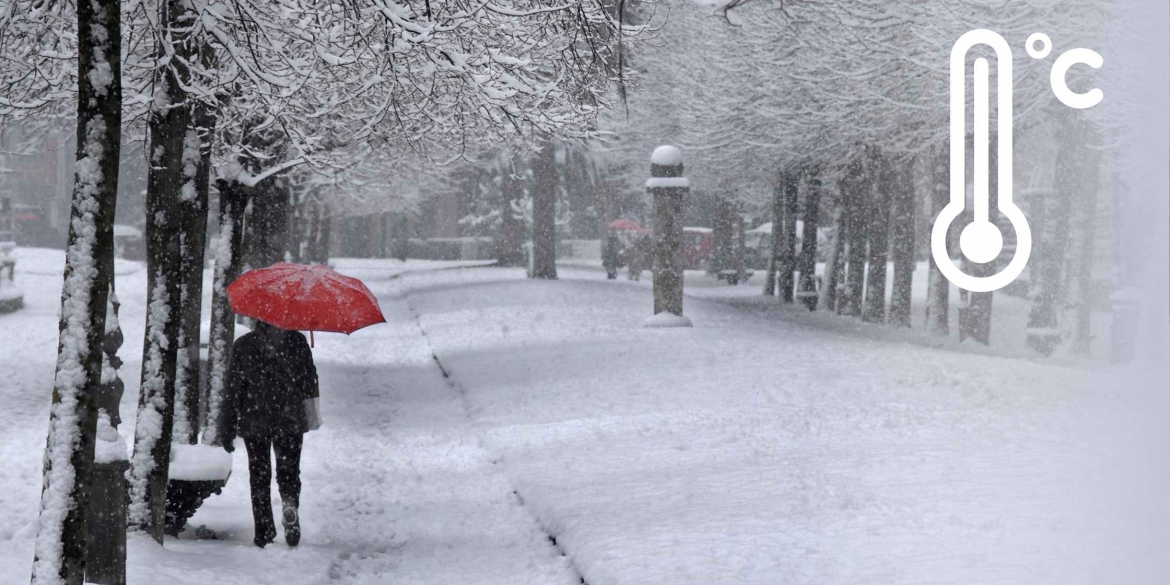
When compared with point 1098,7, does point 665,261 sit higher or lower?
lower

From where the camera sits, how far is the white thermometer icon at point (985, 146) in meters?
9.53

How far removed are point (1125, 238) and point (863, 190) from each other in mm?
9170

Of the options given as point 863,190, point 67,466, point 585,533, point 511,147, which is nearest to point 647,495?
point 585,533

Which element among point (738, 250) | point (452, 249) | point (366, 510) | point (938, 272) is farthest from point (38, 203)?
point (366, 510)

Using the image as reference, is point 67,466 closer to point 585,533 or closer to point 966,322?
point 585,533

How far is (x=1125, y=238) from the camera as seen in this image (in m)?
29.9

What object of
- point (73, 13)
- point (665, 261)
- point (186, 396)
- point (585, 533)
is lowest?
point (585, 533)

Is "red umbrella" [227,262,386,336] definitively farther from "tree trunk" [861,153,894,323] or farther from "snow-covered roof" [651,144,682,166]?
"tree trunk" [861,153,894,323]

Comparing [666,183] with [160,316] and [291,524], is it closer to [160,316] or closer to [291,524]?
[291,524]

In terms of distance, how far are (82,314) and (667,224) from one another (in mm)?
15940

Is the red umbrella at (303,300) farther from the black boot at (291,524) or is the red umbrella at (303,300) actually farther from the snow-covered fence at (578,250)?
the snow-covered fence at (578,250)

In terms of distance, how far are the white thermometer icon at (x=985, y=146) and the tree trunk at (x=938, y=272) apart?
829 mm

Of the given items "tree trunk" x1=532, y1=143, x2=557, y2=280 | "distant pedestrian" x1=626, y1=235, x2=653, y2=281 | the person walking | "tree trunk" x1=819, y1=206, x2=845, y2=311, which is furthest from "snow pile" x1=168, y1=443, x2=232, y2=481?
"distant pedestrian" x1=626, y1=235, x2=653, y2=281

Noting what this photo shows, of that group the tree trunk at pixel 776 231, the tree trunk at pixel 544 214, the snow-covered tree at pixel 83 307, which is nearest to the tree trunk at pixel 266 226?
the snow-covered tree at pixel 83 307
